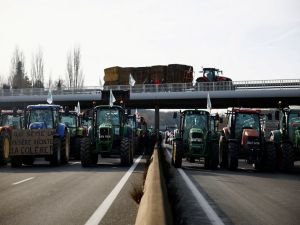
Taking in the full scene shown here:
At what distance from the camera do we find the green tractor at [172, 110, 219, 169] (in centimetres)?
Answer: 2069

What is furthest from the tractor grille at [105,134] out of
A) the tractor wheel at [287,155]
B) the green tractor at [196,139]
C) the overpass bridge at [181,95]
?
the overpass bridge at [181,95]

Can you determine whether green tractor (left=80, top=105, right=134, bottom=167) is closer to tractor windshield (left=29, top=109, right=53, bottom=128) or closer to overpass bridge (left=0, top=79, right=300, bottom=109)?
tractor windshield (left=29, top=109, right=53, bottom=128)

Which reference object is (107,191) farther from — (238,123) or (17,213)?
(238,123)

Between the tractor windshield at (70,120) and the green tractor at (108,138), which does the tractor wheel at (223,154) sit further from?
the tractor windshield at (70,120)

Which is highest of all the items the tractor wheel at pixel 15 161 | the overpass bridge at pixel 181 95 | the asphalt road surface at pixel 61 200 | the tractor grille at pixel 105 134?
the overpass bridge at pixel 181 95

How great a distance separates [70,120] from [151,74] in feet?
113

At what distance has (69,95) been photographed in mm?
61906

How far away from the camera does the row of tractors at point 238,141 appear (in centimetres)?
1998

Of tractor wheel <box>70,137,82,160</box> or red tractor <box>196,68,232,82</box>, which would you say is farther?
red tractor <box>196,68,232,82</box>

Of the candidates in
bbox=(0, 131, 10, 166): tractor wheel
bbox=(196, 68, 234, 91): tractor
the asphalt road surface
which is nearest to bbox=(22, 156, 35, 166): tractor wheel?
bbox=(0, 131, 10, 166): tractor wheel

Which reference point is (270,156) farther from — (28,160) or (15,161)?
(28,160)

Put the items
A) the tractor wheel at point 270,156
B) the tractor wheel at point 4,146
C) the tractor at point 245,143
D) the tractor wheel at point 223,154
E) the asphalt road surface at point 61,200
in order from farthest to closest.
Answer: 1. the tractor wheel at point 223,154
2. the tractor wheel at point 4,146
3. the tractor at point 245,143
4. the tractor wheel at point 270,156
5. the asphalt road surface at point 61,200

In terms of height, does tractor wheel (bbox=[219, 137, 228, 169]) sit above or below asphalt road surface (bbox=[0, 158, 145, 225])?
above

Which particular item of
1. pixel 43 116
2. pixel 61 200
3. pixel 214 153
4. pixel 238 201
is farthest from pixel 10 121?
pixel 238 201
